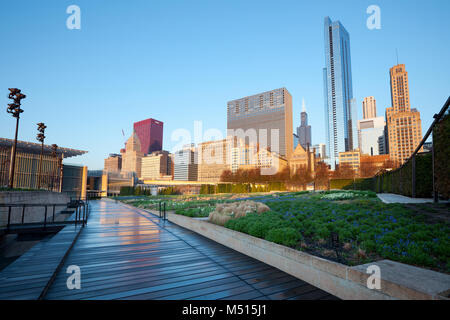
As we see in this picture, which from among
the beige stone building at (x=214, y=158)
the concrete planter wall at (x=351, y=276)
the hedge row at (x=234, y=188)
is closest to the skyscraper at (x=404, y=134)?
the hedge row at (x=234, y=188)

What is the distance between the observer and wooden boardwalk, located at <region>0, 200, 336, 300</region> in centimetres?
376

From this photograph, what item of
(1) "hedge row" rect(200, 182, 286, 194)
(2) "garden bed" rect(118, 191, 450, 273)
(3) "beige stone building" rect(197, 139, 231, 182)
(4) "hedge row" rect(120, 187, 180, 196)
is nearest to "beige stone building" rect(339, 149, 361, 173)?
(3) "beige stone building" rect(197, 139, 231, 182)

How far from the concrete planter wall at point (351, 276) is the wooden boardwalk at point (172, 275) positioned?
170 mm

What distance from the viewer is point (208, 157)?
19800 cm

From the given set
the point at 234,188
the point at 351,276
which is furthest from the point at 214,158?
the point at 351,276

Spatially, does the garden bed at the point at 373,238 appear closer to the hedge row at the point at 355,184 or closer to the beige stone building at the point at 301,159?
the hedge row at the point at 355,184

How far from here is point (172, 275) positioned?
15.1 feet

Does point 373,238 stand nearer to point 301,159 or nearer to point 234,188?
point 234,188

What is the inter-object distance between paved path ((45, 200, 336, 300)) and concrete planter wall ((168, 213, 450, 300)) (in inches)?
6.6

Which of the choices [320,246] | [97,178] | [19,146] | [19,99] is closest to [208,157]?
[97,178]

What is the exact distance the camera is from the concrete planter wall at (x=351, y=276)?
2.92m
